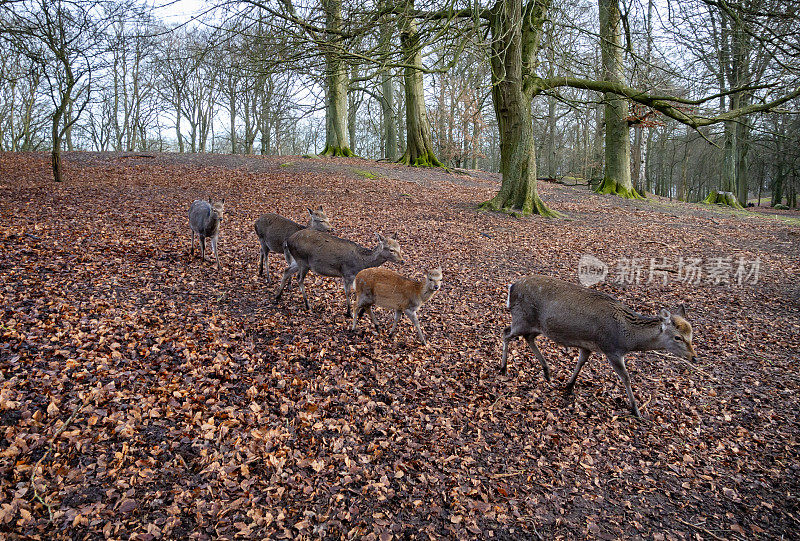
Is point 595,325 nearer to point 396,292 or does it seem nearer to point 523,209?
point 396,292

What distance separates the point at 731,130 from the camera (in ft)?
78.3

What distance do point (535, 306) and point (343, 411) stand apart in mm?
2633

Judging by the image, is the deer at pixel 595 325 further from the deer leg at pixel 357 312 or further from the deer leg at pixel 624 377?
the deer leg at pixel 357 312

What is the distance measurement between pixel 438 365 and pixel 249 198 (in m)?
9.57

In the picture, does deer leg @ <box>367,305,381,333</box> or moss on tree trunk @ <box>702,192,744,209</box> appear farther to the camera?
moss on tree trunk @ <box>702,192,744,209</box>

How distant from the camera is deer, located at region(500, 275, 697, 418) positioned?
4918mm

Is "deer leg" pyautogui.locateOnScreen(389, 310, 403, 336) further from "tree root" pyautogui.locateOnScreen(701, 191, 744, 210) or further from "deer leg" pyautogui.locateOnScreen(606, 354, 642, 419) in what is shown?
"tree root" pyautogui.locateOnScreen(701, 191, 744, 210)

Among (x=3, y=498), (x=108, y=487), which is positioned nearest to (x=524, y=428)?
(x=108, y=487)

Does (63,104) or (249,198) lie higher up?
(63,104)

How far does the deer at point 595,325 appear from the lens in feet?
16.1

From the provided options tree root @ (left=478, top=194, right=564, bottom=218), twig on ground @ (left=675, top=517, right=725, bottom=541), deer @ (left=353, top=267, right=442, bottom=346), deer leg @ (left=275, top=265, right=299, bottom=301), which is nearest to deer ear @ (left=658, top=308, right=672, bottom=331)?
twig on ground @ (left=675, top=517, right=725, bottom=541)

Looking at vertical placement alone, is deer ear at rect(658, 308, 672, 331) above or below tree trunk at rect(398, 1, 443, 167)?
below

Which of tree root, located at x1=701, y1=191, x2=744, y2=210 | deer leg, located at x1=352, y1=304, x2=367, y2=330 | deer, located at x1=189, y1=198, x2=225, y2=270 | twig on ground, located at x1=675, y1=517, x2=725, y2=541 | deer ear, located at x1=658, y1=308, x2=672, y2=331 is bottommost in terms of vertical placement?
twig on ground, located at x1=675, y1=517, x2=725, y2=541

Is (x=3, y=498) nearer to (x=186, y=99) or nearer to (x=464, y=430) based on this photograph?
(x=464, y=430)
